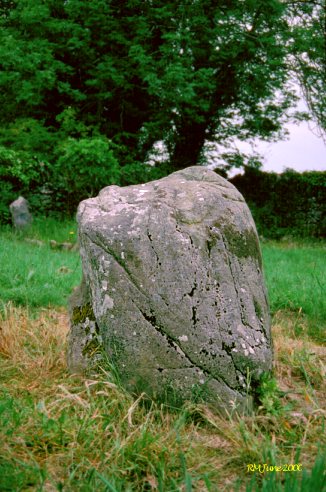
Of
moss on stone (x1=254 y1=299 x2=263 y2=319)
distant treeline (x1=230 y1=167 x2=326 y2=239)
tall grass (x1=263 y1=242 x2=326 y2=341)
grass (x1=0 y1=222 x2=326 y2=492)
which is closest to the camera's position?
grass (x1=0 y1=222 x2=326 y2=492)

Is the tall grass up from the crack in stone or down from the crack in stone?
down

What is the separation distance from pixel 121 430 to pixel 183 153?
598 inches

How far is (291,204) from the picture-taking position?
16703mm

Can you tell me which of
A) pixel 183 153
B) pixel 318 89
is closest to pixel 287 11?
pixel 318 89

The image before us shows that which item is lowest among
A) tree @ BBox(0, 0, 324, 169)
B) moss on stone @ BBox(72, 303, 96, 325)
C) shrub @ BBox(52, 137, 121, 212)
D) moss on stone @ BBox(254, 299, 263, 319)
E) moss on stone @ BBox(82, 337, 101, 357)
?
moss on stone @ BBox(82, 337, 101, 357)

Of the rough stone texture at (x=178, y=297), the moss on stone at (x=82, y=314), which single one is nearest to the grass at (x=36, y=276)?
the moss on stone at (x=82, y=314)

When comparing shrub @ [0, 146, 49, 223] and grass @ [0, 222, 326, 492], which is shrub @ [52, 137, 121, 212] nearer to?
shrub @ [0, 146, 49, 223]

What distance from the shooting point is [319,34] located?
16391 millimetres

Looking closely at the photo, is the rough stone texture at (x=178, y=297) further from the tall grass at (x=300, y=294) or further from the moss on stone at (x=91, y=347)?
the tall grass at (x=300, y=294)

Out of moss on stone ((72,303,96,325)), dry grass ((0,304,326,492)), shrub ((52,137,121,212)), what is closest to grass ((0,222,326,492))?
dry grass ((0,304,326,492))

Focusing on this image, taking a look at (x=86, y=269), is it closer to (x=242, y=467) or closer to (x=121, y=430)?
(x=121, y=430)

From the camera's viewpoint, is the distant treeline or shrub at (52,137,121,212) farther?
the distant treeline

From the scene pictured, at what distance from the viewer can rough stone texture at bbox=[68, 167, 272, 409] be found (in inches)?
117

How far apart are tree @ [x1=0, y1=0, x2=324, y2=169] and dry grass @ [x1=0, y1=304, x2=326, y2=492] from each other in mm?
11222
